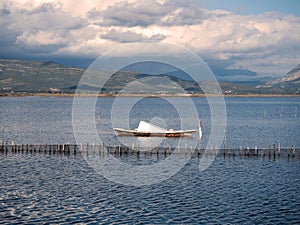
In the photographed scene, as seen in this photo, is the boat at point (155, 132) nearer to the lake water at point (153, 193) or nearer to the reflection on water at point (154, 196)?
the lake water at point (153, 193)

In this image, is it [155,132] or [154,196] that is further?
[155,132]

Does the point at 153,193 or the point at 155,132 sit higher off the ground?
the point at 155,132

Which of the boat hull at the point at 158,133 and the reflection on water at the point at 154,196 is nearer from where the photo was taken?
the reflection on water at the point at 154,196

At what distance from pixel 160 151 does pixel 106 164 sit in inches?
A: 612

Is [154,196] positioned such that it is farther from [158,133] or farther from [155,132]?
[155,132]

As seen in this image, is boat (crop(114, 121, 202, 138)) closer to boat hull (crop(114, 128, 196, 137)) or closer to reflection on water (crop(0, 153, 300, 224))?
boat hull (crop(114, 128, 196, 137))

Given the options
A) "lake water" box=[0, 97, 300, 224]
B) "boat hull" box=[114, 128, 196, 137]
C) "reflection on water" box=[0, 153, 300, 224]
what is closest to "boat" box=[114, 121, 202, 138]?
"boat hull" box=[114, 128, 196, 137]

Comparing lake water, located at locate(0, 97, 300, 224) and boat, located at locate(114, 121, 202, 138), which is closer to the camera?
lake water, located at locate(0, 97, 300, 224)

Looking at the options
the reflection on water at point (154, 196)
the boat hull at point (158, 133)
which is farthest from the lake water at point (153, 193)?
the boat hull at point (158, 133)

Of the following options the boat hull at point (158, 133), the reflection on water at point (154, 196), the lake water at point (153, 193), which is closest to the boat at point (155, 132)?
the boat hull at point (158, 133)

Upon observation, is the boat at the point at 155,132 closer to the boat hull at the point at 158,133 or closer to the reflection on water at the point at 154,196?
the boat hull at the point at 158,133

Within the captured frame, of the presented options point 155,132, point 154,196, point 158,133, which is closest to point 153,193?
point 154,196

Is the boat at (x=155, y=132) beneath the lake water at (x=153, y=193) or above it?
above

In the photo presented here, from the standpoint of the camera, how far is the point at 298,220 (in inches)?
1540
